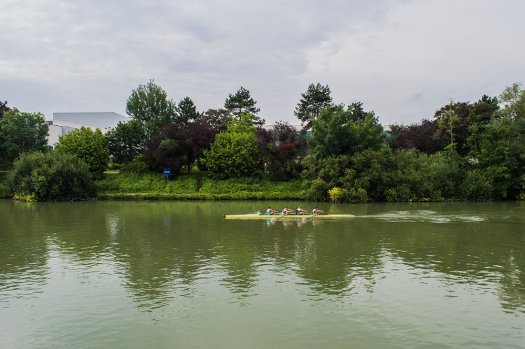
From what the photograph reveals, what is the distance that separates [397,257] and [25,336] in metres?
13.4

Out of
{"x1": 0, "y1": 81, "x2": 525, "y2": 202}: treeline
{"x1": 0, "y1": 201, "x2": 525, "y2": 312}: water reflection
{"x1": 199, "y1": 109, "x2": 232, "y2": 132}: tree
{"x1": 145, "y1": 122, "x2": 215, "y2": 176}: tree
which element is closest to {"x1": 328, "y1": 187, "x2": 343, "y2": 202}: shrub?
{"x1": 0, "y1": 81, "x2": 525, "y2": 202}: treeline

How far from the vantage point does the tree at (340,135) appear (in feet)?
155

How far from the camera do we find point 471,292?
13.7 metres

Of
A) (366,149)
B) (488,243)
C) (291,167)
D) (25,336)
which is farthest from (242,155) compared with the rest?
(25,336)

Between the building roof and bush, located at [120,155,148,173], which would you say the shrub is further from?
the building roof

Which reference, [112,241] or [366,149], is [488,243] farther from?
[366,149]

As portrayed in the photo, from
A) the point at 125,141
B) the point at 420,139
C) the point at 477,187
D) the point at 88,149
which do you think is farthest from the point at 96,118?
the point at 477,187

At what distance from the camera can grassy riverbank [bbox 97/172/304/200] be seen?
48844 mm

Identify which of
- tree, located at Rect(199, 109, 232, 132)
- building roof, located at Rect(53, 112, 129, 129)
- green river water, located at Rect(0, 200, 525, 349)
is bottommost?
green river water, located at Rect(0, 200, 525, 349)

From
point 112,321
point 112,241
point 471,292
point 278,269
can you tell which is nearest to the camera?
point 112,321

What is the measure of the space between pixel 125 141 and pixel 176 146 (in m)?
8.06

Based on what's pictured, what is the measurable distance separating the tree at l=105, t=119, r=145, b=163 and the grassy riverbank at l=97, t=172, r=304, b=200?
115 inches

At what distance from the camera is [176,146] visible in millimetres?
54062

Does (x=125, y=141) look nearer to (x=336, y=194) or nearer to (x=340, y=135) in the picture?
(x=340, y=135)
